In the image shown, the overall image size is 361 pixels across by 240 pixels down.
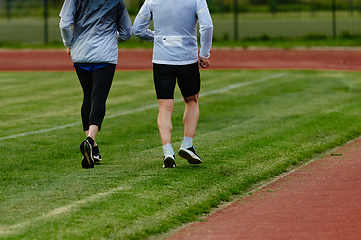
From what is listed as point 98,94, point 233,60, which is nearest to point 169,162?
point 98,94

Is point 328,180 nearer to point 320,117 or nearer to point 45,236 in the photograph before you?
point 45,236

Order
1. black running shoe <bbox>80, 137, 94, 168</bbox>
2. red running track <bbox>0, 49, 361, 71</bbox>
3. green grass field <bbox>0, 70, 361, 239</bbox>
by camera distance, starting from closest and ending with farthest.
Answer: green grass field <bbox>0, 70, 361, 239</bbox>
black running shoe <bbox>80, 137, 94, 168</bbox>
red running track <bbox>0, 49, 361, 71</bbox>

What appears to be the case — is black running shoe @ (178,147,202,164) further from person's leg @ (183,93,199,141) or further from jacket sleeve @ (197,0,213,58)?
jacket sleeve @ (197,0,213,58)

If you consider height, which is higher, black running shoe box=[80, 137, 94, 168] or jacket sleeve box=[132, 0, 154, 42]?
jacket sleeve box=[132, 0, 154, 42]

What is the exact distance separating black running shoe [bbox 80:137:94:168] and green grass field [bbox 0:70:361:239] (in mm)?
122

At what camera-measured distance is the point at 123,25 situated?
6.86m

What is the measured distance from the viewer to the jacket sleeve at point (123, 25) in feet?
22.3

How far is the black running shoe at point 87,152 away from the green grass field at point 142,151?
0.40 ft

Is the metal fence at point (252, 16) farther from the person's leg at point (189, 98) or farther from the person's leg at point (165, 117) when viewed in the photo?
the person's leg at point (165, 117)

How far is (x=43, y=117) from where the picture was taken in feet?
33.4

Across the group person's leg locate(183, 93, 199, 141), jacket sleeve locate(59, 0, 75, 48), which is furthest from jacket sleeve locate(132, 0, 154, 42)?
person's leg locate(183, 93, 199, 141)

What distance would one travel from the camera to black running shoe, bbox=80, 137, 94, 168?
246 inches

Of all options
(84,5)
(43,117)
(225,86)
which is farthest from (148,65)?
(84,5)

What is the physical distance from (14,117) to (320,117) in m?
5.02
